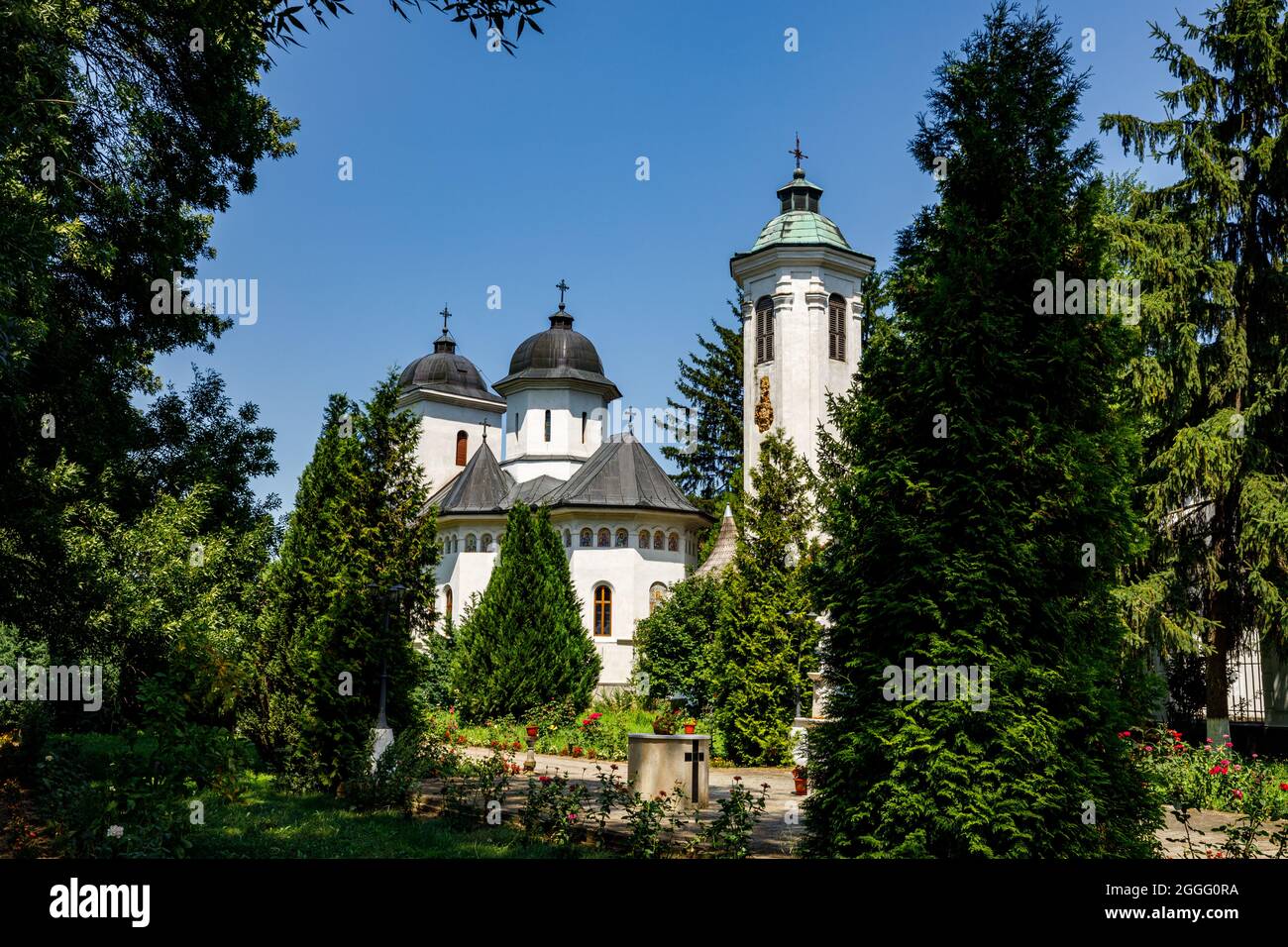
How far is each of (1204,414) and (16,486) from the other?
1947 cm

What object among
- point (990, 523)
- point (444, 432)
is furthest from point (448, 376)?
point (990, 523)

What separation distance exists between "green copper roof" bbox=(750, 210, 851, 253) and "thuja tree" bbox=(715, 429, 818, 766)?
10.3m

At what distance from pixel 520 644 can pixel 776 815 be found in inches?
584

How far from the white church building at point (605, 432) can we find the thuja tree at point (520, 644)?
4966mm

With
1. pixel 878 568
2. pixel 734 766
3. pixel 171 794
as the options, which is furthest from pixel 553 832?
pixel 734 766

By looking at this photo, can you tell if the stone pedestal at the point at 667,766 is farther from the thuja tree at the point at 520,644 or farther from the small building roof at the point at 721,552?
the small building roof at the point at 721,552

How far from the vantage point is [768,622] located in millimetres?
18875

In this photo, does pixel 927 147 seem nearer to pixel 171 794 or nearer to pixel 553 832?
pixel 553 832

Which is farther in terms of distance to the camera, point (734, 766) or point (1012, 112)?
point (734, 766)

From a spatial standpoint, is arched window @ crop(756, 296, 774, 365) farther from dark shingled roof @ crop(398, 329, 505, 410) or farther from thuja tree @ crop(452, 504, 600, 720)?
dark shingled roof @ crop(398, 329, 505, 410)

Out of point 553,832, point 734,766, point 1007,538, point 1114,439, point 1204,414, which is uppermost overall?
point 1204,414

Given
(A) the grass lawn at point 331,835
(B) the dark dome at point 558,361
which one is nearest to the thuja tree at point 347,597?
(A) the grass lawn at point 331,835

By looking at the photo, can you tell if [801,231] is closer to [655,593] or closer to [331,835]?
[655,593]
